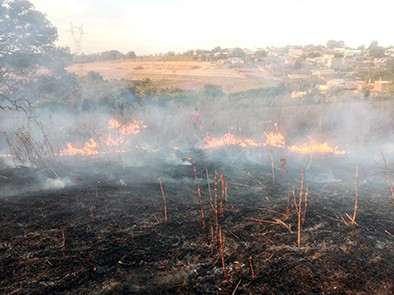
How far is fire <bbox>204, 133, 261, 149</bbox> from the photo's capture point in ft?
56.5

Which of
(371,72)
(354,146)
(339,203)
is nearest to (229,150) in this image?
(354,146)

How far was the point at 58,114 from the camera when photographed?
2275cm

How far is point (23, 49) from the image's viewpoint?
640 inches

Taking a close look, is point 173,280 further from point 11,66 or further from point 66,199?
point 11,66

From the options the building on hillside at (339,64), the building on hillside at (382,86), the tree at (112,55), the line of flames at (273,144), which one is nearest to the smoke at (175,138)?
the line of flames at (273,144)

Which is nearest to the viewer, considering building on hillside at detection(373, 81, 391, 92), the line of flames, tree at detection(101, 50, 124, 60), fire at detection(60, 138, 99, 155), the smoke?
the smoke

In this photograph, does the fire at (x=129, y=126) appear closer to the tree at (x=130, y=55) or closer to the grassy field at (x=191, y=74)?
the grassy field at (x=191, y=74)

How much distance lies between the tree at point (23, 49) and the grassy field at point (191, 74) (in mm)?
18800

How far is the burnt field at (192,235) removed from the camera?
5.41 metres

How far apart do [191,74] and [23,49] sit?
1136 inches

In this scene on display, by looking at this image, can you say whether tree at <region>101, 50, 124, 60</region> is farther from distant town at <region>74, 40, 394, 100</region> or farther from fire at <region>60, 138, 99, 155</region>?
Result: fire at <region>60, 138, 99, 155</region>

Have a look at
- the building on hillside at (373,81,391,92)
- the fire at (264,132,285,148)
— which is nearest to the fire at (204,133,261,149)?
the fire at (264,132,285,148)

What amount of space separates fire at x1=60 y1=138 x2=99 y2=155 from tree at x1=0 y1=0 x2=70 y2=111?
286 centimetres

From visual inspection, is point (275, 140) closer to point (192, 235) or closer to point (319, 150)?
point (319, 150)
